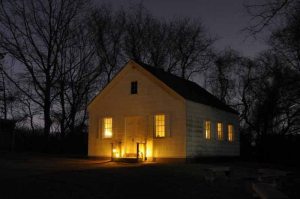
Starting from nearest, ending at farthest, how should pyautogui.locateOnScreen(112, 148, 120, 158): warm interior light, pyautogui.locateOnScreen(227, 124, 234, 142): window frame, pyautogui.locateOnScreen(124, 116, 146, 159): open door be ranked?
pyautogui.locateOnScreen(124, 116, 146, 159): open door < pyautogui.locateOnScreen(112, 148, 120, 158): warm interior light < pyautogui.locateOnScreen(227, 124, 234, 142): window frame

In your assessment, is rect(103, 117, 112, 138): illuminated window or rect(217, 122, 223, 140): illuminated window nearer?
rect(103, 117, 112, 138): illuminated window

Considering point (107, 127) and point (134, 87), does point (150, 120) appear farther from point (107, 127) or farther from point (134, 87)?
point (107, 127)

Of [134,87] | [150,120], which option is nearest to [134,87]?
[134,87]

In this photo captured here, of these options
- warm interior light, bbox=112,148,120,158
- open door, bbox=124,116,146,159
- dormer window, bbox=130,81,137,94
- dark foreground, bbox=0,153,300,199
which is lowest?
dark foreground, bbox=0,153,300,199

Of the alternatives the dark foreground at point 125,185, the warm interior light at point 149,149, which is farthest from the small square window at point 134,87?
the dark foreground at point 125,185

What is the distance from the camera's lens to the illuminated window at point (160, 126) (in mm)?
24606

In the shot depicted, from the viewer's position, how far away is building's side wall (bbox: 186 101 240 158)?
79.9 feet

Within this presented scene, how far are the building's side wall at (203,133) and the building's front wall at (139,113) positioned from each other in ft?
2.14

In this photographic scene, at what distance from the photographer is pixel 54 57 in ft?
115

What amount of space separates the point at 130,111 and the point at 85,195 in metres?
13.6

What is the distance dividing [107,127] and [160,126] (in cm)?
385

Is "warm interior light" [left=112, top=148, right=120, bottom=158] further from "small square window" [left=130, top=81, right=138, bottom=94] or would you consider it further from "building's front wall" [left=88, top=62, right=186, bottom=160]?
"small square window" [left=130, top=81, right=138, bottom=94]

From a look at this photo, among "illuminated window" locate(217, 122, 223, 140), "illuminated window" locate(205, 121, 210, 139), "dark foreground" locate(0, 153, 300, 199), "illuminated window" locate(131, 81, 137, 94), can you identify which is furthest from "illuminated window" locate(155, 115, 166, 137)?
"dark foreground" locate(0, 153, 300, 199)

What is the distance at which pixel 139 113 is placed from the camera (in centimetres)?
2556
